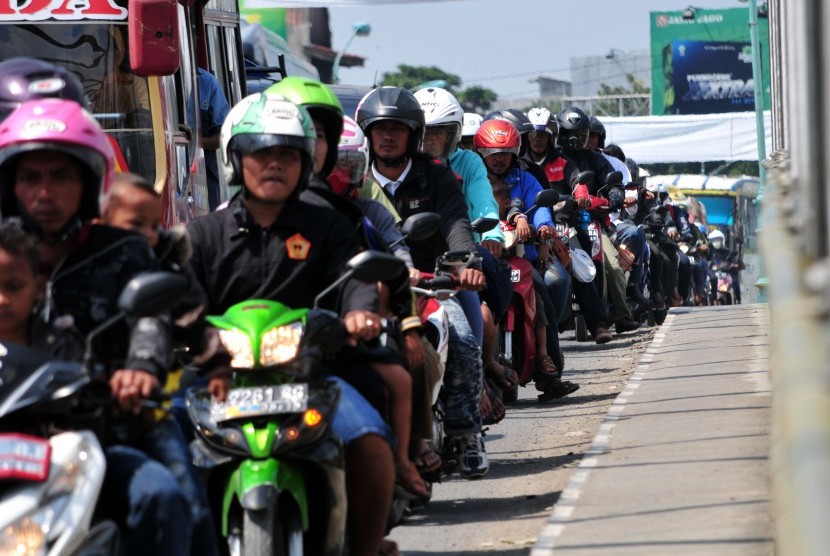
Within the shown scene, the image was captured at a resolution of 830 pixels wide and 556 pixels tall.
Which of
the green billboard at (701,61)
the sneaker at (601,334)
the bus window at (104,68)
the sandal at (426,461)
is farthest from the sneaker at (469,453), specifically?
the green billboard at (701,61)

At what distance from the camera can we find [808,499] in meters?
2.26

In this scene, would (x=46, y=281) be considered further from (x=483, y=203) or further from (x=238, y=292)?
(x=483, y=203)

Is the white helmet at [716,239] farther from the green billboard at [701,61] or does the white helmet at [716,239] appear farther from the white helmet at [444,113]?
the green billboard at [701,61]

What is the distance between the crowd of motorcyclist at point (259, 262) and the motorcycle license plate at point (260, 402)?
8 centimetres

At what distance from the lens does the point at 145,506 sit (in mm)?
4316

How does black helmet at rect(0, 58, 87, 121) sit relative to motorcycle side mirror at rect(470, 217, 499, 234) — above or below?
above

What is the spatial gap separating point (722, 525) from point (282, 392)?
198cm

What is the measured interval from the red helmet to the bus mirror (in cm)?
282

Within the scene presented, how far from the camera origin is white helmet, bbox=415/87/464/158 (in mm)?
9641

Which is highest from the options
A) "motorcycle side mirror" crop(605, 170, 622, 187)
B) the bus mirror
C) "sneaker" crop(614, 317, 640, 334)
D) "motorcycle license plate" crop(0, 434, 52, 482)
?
the bus mirror

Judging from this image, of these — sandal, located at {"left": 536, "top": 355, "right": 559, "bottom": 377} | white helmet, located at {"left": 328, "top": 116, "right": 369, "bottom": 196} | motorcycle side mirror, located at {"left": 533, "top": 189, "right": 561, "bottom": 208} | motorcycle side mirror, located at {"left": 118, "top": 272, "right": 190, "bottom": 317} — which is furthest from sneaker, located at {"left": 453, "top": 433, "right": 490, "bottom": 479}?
motorcycle side mirror, located at {"left": 118, "top": 272, "right": 190, "bottom": 317}

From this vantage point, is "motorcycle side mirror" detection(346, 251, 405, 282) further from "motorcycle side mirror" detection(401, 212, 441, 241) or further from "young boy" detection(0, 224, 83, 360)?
"motorcycle side mirror" detection(401, 212, 441, 241)

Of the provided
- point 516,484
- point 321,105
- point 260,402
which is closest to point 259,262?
point 260,402

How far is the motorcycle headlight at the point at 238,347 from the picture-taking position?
5.11 meters
